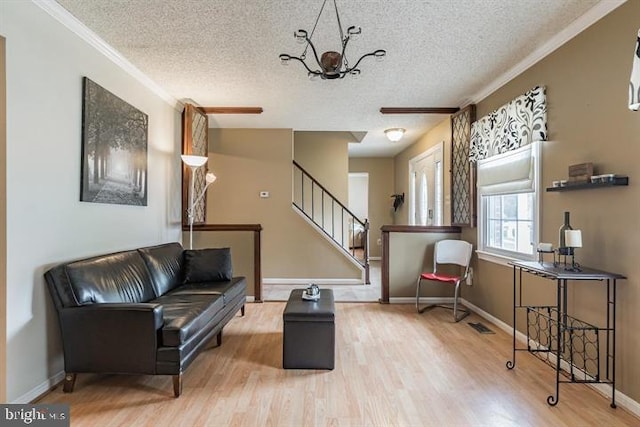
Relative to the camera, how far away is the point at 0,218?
206 centimetres

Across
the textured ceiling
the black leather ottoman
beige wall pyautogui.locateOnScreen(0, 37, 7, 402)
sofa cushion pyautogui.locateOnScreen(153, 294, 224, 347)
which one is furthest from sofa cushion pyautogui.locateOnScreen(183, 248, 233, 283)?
the textured ceiling

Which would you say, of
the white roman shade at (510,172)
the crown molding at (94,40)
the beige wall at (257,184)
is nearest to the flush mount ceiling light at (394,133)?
the beige wall at (257,184)

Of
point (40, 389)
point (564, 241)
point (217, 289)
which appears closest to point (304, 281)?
point (217, 289)

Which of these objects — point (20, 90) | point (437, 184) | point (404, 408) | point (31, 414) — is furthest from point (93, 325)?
point (437, 184)

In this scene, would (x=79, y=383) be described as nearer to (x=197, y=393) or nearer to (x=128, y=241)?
(x=197, y=393)

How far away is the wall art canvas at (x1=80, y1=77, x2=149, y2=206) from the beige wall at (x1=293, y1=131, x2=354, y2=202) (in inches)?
149

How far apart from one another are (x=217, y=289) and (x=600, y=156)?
326 centimetres

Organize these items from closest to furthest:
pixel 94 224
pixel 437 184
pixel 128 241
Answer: pixel 94 224 → pixel 128 241 → pixel 437 184

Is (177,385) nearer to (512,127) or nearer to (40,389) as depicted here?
(40,389)

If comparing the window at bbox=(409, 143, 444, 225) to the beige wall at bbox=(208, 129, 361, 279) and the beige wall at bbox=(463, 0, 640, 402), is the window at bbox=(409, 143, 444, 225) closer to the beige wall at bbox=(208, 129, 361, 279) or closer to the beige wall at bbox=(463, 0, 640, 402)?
the beige wall at bbox=(208, 129, 361, 279)

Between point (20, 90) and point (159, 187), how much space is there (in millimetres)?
2044

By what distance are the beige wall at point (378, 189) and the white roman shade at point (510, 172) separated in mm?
5123

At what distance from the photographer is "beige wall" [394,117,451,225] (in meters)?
5.41

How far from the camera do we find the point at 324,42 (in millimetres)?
2928
